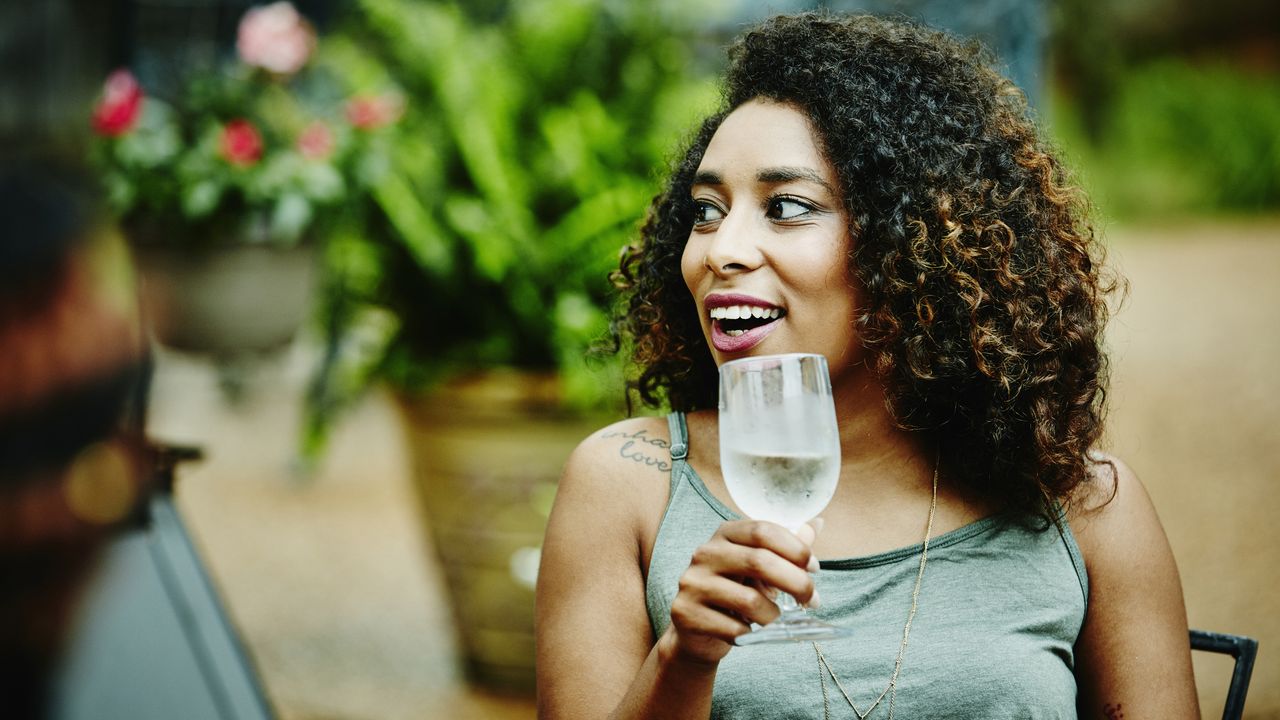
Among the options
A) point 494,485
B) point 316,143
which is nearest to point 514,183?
point 316,143

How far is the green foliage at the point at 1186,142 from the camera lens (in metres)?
17.5

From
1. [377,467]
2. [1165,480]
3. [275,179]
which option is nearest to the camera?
[275,179]

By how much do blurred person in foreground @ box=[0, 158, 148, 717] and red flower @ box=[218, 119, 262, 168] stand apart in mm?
2768

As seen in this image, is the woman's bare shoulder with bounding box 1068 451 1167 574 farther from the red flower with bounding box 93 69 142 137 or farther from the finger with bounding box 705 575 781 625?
the red flower with bounding box 93 69 142 137

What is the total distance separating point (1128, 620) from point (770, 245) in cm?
90

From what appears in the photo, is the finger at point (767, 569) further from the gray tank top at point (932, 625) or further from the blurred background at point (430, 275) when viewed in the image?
the blurred background at point (430, 275)

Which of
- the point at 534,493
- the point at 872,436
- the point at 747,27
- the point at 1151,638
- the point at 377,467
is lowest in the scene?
the point at 377,467

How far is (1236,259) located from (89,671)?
48.7ft

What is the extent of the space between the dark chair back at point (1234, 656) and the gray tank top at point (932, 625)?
325 mm

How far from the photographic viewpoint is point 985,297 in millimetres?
2027

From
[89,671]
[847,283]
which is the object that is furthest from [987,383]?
[89,671]

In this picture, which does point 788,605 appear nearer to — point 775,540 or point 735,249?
point 775,540

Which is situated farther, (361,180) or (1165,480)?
(1165,480)

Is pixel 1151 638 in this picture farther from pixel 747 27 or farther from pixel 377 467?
pixel 377 467
